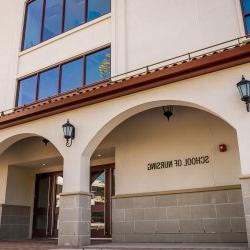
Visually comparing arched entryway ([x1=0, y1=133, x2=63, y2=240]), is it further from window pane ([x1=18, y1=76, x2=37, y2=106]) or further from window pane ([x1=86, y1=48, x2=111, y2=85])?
window pane ([x1=86, y1=48, x2=111, y2=85])

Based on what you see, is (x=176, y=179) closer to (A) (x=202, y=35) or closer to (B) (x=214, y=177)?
(B) (x=214, y=177)

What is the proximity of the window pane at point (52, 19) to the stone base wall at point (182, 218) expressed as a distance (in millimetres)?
7135

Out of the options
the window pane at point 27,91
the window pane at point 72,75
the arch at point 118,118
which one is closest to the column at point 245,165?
the arch at point 118,118

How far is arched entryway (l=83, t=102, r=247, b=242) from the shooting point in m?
8.87

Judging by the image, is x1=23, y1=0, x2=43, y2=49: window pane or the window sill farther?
x1=23, y1=0, x2=43, y2=49: window pane

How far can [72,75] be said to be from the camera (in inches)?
494

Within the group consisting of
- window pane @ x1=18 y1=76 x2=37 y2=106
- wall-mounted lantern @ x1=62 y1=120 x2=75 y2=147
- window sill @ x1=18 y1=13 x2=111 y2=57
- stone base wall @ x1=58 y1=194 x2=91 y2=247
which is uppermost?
window sill @ x1=18 y1=13 x2=111 y2=57

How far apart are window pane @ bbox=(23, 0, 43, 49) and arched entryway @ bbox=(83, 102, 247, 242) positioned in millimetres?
5911

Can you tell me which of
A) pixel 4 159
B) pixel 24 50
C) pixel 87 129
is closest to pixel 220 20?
pixel 87 129

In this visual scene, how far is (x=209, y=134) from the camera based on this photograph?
375 inches

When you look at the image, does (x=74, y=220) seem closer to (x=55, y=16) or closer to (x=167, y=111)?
(x=167, y=111)

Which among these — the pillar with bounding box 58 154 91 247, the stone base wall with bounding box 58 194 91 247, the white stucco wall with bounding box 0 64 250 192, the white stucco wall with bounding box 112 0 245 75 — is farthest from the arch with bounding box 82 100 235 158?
the white stucco wall with bounding box 112 0 245 75

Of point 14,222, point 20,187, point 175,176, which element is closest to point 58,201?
point 20,187

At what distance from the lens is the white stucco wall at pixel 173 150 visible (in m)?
9.19
